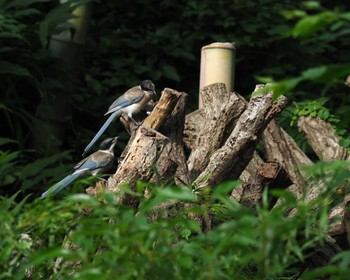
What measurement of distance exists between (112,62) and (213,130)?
→ 446 centimetres

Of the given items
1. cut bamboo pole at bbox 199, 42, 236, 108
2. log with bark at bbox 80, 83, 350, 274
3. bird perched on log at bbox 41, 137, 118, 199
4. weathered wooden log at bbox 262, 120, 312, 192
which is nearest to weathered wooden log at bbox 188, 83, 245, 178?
log with bark at bbox 80, 83, 350, 274

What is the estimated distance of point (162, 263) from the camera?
2967mm

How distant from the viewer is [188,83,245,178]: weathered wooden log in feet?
20.5

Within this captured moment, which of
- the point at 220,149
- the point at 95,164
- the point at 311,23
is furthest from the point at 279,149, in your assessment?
the point at 311,23

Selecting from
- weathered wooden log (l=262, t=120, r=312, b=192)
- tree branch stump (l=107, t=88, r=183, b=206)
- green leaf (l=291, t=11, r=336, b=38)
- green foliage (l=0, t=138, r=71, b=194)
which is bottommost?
green foliage (l=0, t=138, r=71, b=194)

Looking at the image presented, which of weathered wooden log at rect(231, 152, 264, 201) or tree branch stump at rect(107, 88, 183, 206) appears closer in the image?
tree branch stump at rect(107, 88, 183, 206)

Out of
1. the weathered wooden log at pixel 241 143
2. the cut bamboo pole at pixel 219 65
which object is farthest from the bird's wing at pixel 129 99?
the weathered wooden log at pixel 241 143

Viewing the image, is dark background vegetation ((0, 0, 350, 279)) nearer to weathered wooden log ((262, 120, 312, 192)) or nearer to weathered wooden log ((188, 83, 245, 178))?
weathered wooden log ((262, 120, 312, 192))

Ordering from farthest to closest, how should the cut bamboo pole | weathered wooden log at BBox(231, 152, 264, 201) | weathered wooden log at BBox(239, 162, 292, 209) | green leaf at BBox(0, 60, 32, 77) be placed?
1. green leaf at BBox(0, 60, 32, 77)
2. the cut bamboo pole
3. weathered wooden log at BBox(231, 152, 264, 201)
4. weathered wooden log at BBox(239, 162, 292, 209)

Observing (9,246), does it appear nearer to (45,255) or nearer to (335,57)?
(45,255)

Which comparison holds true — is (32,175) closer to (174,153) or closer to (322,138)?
(322,138)

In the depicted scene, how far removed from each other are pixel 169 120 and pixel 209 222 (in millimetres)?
870

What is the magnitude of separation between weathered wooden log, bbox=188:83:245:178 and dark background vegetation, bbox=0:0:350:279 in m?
2.25

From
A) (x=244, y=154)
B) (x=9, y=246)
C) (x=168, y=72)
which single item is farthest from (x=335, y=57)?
(x=9, y=246)
